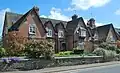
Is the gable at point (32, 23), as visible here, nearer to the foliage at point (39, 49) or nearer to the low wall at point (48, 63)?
the low wall at point (48, 63)

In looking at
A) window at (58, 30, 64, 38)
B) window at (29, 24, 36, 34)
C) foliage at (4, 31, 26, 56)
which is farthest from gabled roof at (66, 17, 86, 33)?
foliage at (4, 31, 26, 56)

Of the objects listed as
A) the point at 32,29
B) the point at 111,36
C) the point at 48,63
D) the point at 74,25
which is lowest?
the point at 48,63

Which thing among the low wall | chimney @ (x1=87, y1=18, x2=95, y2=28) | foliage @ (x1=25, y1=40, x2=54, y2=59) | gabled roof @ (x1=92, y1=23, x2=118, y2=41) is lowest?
the low wall

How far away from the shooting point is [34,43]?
2395 centimetres

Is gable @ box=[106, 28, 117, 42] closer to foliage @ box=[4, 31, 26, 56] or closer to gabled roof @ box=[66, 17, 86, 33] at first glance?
gabled roof @ box=[66, 17, 86, 33]

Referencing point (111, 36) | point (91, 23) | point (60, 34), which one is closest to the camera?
point (60, 34)

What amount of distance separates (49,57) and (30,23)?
1796cm

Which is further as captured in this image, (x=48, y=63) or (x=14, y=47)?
(x=14, y=47)

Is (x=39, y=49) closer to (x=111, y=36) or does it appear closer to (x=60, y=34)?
(x=60, y=34)

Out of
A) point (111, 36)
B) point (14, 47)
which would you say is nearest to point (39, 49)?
point (14, 47)

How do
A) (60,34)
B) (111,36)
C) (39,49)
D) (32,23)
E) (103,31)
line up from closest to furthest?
(39,49), (32,23), (60,34), (111,36), (103,31)

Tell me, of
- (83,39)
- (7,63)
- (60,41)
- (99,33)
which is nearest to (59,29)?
(60,41)

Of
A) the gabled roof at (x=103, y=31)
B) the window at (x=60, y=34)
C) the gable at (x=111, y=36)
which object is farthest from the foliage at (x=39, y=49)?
the gable at (x=111, y=36)

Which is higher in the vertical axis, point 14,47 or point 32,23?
point 32,23
